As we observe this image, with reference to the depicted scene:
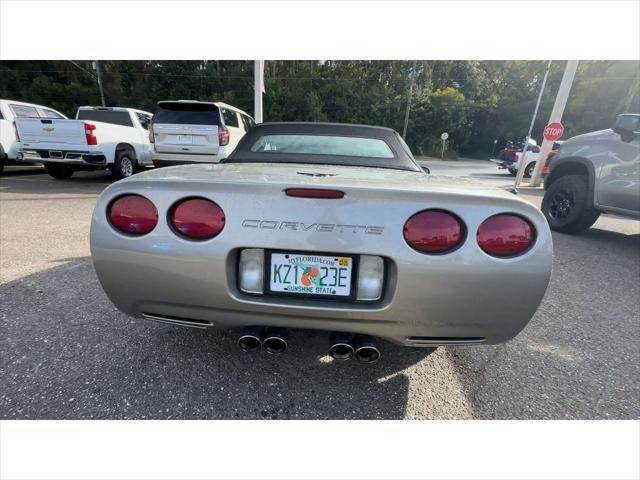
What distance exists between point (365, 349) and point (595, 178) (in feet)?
16.4

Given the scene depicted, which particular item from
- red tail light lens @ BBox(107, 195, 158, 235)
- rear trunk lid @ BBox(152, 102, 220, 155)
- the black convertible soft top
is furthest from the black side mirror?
rear trunk lid @ BBox(152, 102, 220, 155)

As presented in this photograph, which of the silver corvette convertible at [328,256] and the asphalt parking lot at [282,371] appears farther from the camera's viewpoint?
the asphalt parking lot at [282,371]

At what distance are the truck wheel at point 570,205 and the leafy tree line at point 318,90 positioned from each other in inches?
1045

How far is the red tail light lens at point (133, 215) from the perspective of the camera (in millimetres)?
1353

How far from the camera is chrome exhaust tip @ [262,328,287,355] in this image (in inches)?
56.2

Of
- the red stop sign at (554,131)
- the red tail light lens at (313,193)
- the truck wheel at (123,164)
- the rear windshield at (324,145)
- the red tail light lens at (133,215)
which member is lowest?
the truck wheel at (123,164)

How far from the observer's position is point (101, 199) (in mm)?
1397

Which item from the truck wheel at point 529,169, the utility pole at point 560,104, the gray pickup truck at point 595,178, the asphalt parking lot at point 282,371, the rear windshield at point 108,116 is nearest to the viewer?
the asphalt parking lot at point 282,371

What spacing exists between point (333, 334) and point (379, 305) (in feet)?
0.96

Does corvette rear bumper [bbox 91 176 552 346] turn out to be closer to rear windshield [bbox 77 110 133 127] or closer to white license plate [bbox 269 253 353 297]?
white license plate [bbox 269 253 353 297]

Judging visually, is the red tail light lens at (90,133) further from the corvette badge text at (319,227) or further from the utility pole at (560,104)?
the utility pole at (560,104)

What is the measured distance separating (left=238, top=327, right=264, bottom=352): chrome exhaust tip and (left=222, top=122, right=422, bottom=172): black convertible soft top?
4.01 feet

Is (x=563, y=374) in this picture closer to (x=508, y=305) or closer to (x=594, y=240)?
(x=508, y=305)

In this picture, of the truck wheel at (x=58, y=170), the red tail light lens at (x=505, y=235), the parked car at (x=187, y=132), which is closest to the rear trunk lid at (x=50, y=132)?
the truck wheel at (x=58, y=170)
